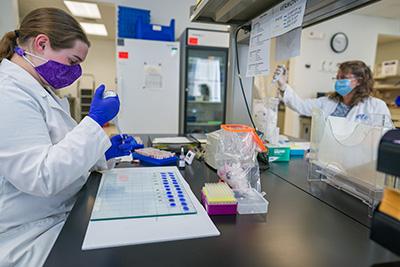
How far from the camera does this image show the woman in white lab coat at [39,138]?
2.16ft

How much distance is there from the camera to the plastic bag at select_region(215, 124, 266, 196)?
0.81m

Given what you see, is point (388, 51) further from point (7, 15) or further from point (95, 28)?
point (7, 15)

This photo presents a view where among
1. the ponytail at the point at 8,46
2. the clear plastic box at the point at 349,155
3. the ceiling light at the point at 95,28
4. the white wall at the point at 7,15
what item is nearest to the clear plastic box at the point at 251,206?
the clear plastic box at the point at 349,155

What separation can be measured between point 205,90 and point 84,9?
2733mm

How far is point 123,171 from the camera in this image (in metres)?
1.00

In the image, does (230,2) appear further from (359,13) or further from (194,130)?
(359,13)

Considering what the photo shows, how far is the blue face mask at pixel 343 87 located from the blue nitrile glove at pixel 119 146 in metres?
1.67

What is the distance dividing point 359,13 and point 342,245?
4660 mm

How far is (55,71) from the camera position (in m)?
0.91

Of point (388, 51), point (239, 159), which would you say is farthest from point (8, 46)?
point (388, 51)

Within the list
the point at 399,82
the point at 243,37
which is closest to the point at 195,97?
the point at 243,37

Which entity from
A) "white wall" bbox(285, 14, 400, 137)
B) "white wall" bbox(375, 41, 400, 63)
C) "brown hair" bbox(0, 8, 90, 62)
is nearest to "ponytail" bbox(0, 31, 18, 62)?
"brown hair" bbox(0, 8, 90, 62)

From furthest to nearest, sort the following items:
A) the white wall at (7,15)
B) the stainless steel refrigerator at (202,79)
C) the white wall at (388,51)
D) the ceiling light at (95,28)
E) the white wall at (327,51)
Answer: the ceiling light at (95,28)
the white wall at (388,51)
the white wall at (327,51)
the stainless steel refrigerator at (202,79)
the white wall at (7,15)

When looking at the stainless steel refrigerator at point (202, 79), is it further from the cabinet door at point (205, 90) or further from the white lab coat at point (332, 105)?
the white lab coat at point (332, 105)
